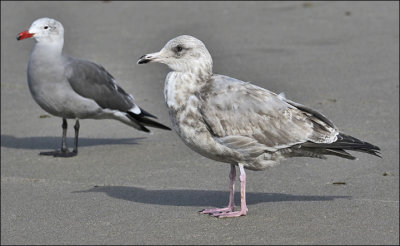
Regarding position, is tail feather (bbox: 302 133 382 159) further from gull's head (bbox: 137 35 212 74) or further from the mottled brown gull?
gull's head (bbox: 137 35 212 74)

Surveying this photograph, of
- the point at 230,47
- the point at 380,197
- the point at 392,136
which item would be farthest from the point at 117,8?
the point at 380,197

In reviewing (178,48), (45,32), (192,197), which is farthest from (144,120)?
(178,48)

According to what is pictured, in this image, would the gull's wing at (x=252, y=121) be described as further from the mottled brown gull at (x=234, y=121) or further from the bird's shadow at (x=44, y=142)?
the bird's shadow at (x=44, y=142)

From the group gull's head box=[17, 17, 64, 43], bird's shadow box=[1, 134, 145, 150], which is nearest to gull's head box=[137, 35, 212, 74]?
bird's shadow box=[1, 134, 145, 150]

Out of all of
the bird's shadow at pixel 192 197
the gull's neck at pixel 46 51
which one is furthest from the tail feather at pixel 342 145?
the gull's neck at pixel 46 51

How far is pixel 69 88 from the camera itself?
344 inches

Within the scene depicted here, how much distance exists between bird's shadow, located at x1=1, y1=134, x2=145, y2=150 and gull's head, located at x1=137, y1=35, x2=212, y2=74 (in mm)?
3297

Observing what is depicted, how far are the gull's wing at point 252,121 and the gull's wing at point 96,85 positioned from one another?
11.2ft

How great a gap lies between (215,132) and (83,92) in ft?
11.9

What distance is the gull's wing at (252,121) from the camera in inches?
217

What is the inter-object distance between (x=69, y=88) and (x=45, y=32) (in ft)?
2.48

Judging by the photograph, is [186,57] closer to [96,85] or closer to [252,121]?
[252,121]

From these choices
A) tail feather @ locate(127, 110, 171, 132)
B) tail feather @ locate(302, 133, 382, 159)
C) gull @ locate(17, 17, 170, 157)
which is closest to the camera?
tail feather @ locate(302, 133, 382, 159)

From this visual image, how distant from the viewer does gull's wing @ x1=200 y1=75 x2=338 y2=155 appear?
5.52 m
